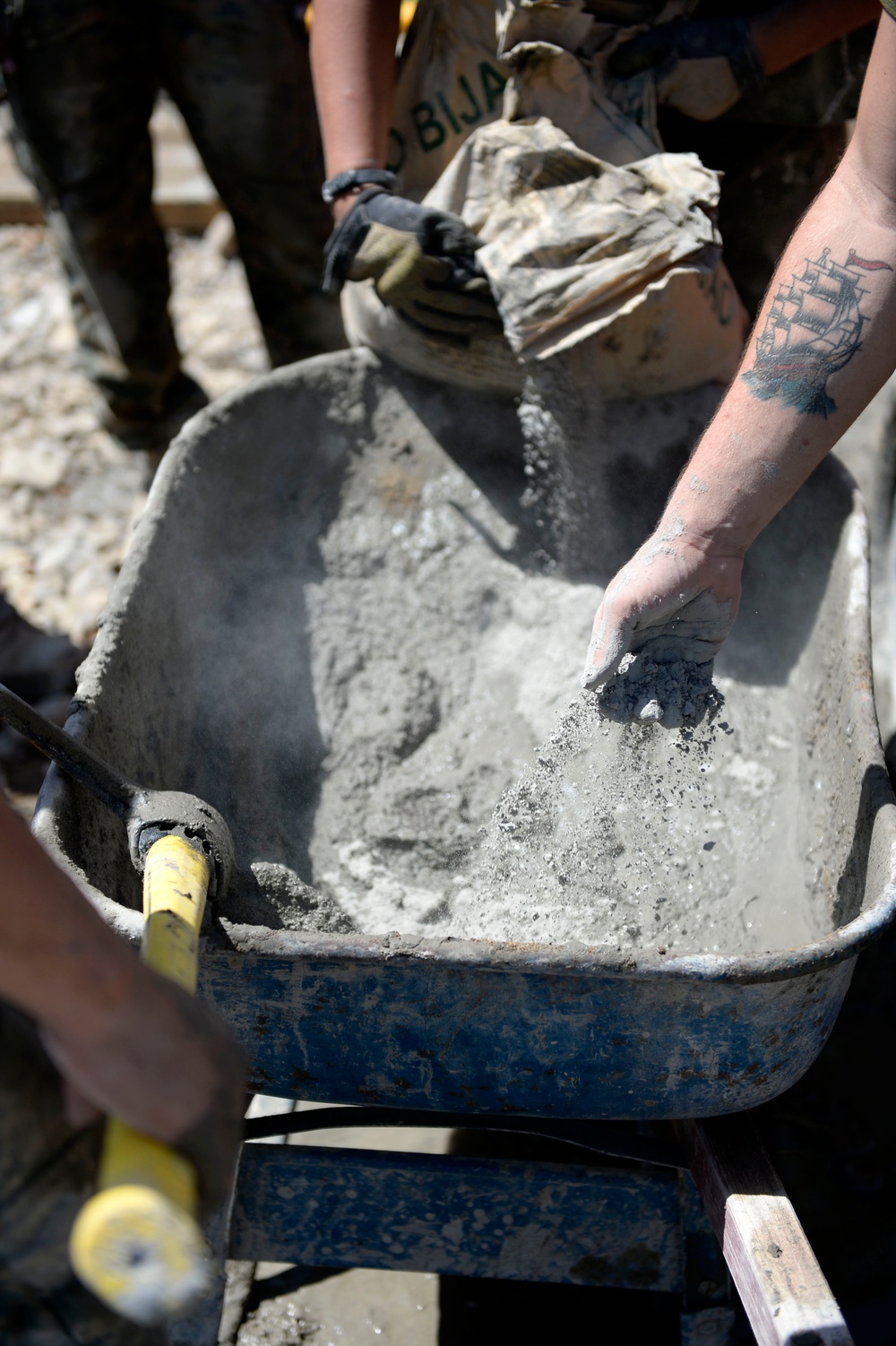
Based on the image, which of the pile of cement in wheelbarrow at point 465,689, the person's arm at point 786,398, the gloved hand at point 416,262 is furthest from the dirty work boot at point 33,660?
the person's arm at point 786,398

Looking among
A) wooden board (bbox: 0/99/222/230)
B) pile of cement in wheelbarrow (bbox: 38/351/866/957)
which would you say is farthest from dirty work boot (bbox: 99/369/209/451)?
wooden board (bbox: 0/99/222/230)

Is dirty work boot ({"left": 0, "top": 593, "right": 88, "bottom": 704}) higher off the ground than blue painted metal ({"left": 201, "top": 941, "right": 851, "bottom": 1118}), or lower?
higher

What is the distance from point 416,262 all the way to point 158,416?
56.3 inches

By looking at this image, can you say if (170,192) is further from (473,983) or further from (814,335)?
(473,983)

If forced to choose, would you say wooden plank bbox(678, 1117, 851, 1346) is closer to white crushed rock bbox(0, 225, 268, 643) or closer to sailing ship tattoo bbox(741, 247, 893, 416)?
sailing ship tattoo bbox(741, 247, 893, 416)

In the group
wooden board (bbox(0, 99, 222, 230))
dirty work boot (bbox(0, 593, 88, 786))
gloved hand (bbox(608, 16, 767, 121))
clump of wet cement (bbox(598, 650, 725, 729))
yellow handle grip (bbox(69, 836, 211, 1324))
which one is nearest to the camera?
yellow handle grip (bbox(69, 836, 211, 1324))

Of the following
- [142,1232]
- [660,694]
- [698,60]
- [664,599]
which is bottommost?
[142,1232]

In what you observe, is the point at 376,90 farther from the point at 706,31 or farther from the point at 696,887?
the point at 696,887

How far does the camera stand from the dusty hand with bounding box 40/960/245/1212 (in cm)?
71

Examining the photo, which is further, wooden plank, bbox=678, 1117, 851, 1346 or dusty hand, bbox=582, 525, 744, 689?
dusty hand, bbox=582, 525, 744, 689

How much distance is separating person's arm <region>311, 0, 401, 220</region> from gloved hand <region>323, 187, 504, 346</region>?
12cm

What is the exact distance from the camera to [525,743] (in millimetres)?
1947

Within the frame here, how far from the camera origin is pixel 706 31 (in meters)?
1.86

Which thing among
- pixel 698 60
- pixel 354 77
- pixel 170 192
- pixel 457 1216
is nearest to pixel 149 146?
pixel 354 77
